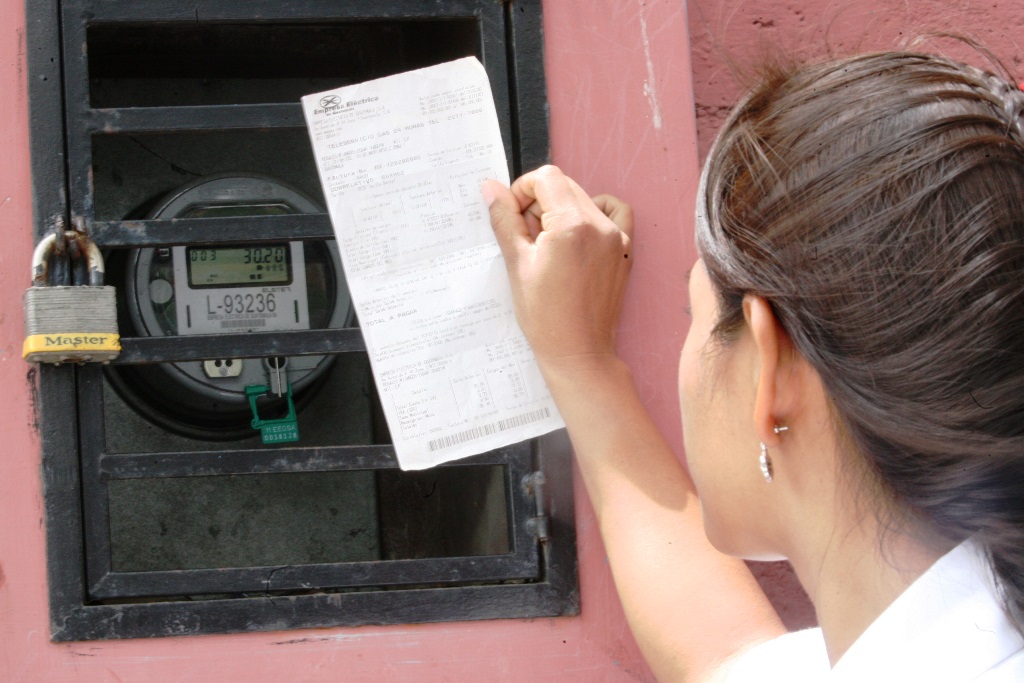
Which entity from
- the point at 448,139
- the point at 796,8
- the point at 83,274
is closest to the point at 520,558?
the point at 448,139

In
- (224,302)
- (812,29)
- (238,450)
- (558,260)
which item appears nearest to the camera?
(558,260)

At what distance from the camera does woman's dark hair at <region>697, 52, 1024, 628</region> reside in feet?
2.49

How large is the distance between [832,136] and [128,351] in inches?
34.8

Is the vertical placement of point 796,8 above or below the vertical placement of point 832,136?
above

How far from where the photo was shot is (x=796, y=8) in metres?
1.60

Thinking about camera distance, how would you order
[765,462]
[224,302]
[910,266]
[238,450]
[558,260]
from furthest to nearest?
[224,302] < [238,450] < [558,260] < [765,462] < [910,266]

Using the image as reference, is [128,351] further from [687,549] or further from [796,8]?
[796,8]

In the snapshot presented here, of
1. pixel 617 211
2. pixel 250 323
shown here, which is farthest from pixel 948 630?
pixel 250 323

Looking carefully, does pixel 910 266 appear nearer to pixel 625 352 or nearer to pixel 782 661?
pixel 782 661

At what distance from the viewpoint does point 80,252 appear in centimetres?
123

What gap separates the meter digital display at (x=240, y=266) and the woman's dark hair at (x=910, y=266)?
3.99ft

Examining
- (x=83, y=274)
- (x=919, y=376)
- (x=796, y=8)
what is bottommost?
(x=919, y=376)

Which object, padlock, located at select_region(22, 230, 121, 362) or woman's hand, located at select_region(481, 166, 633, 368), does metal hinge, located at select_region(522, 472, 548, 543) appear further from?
padlock, located at select_region(22, 230, 121, 362)

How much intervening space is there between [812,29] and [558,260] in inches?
29.4
